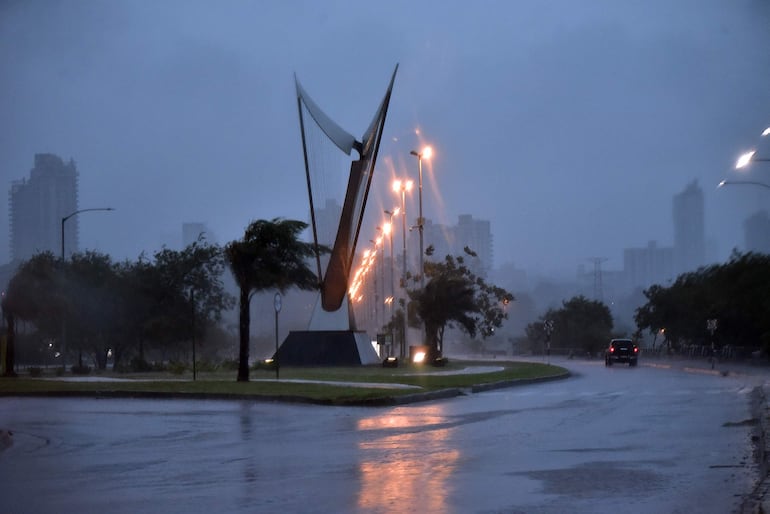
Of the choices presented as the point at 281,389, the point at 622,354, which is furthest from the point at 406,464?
the point at 622,354

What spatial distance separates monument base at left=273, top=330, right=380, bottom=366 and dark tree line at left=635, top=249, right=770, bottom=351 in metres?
21.4

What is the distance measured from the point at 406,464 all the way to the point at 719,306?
214 feet

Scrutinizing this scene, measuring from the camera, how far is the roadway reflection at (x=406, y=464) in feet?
35.5

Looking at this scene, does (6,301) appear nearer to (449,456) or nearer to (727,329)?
(449,456)

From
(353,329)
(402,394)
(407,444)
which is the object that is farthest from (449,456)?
(353,329)

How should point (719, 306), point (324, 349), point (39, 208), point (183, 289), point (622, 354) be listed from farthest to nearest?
point (39, 208) → point (719, 306) → point (183, 289) → point (622, 354) → point (324, 349)

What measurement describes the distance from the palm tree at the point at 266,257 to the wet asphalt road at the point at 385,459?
12.7 meters

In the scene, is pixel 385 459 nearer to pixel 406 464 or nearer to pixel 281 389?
pixel 406 464

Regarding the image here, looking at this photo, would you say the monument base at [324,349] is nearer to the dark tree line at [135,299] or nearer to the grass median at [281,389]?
the dark tree line at [135,299]

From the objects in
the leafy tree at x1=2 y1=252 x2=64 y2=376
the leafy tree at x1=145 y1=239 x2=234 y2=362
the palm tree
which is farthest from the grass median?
the leafy tree at x1=145 y1=239 x2=234 y2=362

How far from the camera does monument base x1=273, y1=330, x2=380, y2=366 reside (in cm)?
6000

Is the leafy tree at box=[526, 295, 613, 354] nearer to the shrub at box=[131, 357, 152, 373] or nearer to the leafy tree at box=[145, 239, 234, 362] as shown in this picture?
the leafy tree at box=[145, 239, 234, 362]

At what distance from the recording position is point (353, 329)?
206 feet

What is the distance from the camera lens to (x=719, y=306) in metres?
74.9
